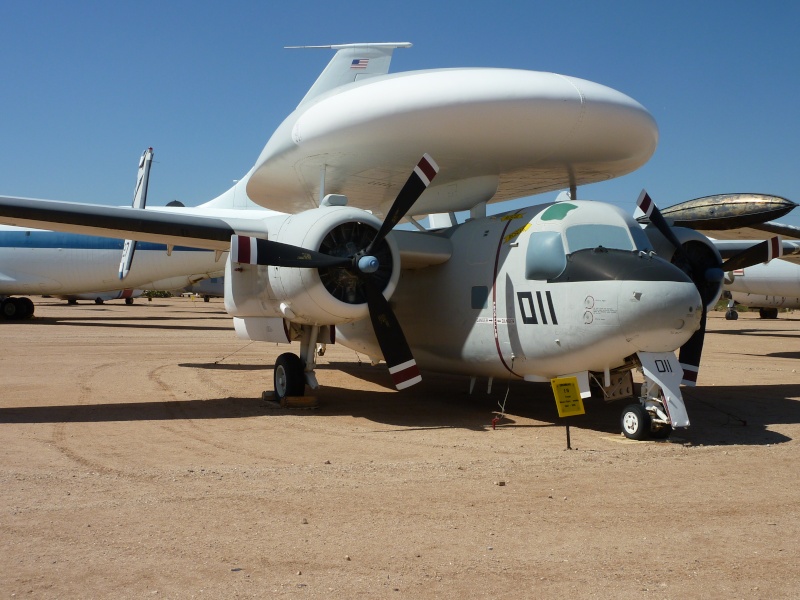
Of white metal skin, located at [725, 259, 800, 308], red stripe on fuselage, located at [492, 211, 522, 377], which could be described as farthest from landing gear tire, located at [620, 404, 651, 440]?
white metal skin, located at [725, 259, 800, 308]

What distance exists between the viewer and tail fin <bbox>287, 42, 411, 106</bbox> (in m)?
16.4

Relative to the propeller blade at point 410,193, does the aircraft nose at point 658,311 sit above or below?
below

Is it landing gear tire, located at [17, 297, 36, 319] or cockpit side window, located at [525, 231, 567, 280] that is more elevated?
cockpit side window, located at [525, 231, 567, 280]

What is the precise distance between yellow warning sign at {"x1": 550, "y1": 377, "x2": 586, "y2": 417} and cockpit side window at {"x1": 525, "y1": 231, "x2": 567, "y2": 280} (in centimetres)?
139

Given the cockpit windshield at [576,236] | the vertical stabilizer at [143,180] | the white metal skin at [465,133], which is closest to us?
the cockpit windshield at [576,236]

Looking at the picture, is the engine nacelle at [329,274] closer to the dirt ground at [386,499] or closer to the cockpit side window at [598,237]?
the dirt ground at [386,499]

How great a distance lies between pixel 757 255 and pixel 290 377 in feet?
25.7

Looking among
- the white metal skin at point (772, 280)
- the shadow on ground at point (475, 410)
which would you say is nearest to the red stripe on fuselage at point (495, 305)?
the shadow on ground at point (475, 410)

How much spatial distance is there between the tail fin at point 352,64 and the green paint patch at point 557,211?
718 centimetres

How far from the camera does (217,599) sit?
431 centimetres

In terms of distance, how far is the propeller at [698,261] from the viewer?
11.2 metres

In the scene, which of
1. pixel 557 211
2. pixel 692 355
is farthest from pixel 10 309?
pixel 692 355

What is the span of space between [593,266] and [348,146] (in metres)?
4.17

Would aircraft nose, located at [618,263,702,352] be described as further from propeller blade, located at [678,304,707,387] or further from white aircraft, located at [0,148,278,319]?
white aircraft, located at [0,148,278,319]
